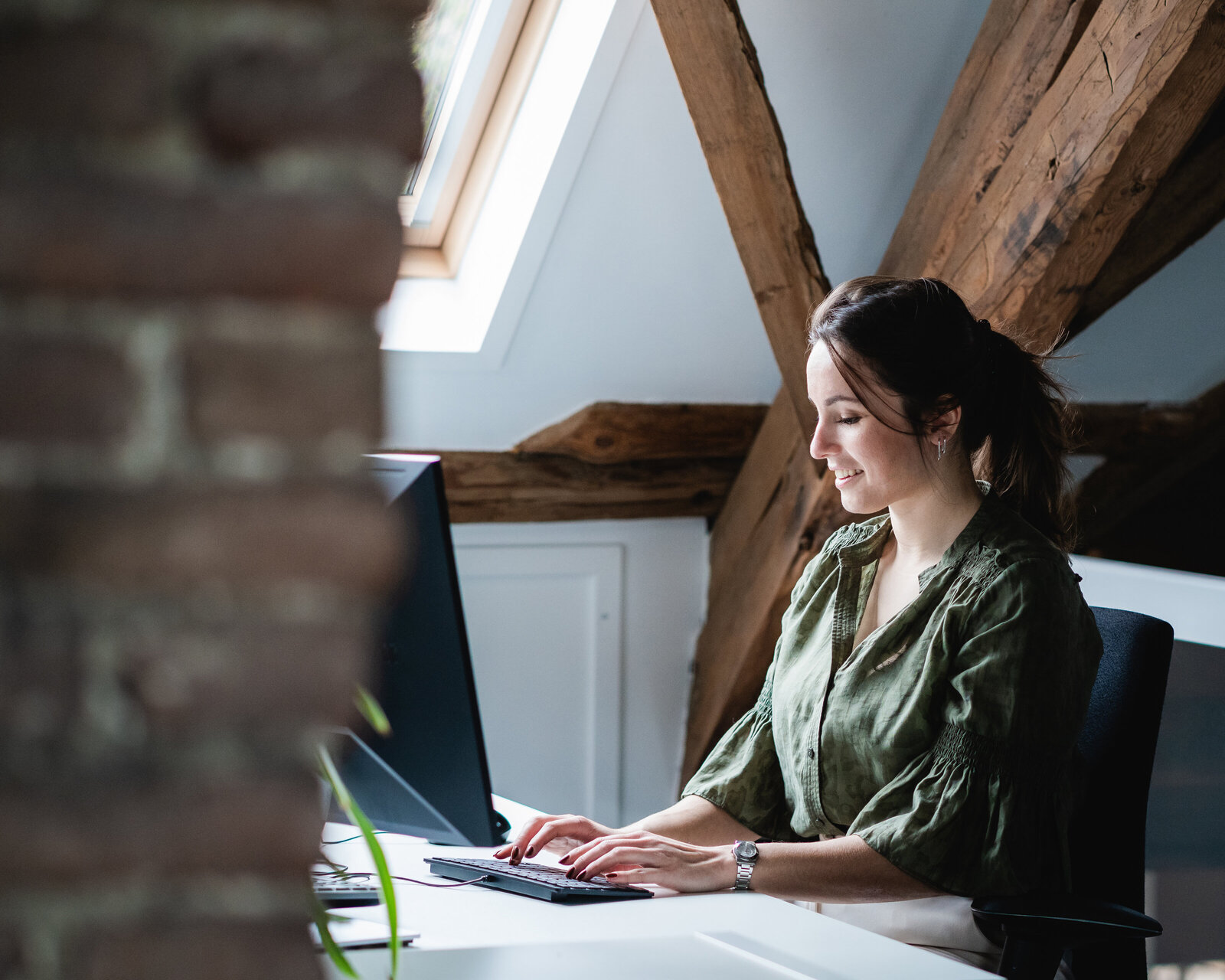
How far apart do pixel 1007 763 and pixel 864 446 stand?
1.60 feet

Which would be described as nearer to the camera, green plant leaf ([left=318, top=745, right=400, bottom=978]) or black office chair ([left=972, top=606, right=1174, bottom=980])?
green plant leaf ([left=318, top=745, right=400, bottom=978])

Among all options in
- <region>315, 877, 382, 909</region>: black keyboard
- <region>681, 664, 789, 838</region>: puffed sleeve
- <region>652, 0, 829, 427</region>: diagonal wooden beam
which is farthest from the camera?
<region>652, 0, 829, 427</region>: diagonal wooden beam

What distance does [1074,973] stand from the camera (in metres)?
1.54

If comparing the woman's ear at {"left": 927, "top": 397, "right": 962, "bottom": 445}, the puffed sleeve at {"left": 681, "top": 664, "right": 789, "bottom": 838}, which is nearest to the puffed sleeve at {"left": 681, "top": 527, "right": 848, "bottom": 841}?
the puffed sleeve at {"left": 681, "top": 664, "right": 789, "bottom": 838}

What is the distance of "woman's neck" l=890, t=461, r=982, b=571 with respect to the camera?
1.75 metres

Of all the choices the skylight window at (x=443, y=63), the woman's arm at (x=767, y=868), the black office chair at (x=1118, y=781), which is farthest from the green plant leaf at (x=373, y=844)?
the skylight window at (x=443, y=63)

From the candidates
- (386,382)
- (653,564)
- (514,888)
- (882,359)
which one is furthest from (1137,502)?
(386,382)

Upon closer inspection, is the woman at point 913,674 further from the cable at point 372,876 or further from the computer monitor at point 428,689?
the computer monitor at point 428,689

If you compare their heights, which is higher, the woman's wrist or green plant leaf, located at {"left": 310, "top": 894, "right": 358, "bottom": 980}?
the woman's wrist

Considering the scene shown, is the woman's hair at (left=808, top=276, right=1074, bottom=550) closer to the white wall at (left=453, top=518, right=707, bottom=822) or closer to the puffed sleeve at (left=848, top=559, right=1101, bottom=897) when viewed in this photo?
the puffed sleeve at (left=848, top=559, right=1101, bottom=897)

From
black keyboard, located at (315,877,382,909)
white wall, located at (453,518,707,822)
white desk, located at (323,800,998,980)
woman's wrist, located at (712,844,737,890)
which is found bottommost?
white desk, located at (323,800,998,980)

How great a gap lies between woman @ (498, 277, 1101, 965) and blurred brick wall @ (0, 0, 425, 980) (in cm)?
89

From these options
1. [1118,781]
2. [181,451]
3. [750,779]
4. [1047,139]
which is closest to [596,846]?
[750,779]

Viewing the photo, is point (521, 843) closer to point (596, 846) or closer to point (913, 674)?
point (596, 846)
